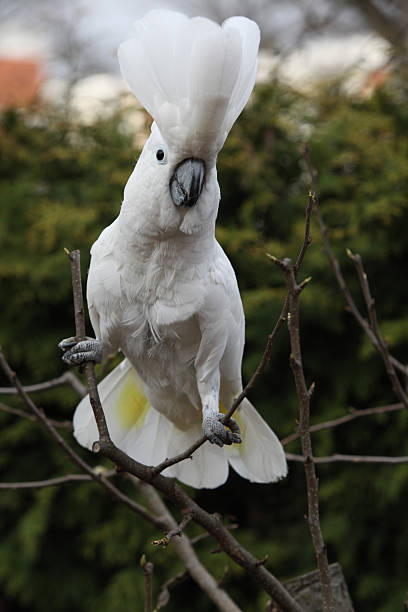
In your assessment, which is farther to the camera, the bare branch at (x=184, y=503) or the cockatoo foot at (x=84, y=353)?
the cockatoo foot at (x=84, y=353)

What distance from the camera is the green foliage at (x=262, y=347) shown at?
248 centimetres

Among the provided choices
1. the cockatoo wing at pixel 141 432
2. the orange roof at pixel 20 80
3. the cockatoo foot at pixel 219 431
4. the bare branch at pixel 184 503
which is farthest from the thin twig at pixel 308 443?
the orange roof at pixel 20 80

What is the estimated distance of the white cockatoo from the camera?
3.96 ft

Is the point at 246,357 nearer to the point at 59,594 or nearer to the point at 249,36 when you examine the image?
the point at 59,594

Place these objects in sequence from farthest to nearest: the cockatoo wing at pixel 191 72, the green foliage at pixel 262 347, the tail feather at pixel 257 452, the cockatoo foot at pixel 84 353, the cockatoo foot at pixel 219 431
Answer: the green foliage at pixel 262 347, the tail feather at pixel 257 452, the cockatoo foot at pixel 84 353, the cockatoo foot at pixel 219 431, the cockatoo wing at pixel 191 72

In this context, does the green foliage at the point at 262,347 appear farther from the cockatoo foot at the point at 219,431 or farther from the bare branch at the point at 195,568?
the cockatoo foot at the point at 219,431

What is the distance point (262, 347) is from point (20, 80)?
8.99ft

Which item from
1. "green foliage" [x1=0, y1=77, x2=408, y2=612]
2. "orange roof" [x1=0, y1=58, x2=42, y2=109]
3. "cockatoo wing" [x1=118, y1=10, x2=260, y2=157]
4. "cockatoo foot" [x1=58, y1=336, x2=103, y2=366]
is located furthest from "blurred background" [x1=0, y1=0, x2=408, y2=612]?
"cockatoo wing" [x1=118, y1=10, x2=260, y2=157]

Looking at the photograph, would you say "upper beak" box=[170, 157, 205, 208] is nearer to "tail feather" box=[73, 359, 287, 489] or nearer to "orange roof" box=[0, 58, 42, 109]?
"tail feather" box=[73, 359, 287, 489]

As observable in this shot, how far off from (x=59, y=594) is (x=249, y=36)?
2.34 meters

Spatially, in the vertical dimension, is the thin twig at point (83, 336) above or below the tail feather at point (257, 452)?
above

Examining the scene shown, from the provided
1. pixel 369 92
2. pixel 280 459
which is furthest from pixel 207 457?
pixel 369 92

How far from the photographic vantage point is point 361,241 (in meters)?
2.53

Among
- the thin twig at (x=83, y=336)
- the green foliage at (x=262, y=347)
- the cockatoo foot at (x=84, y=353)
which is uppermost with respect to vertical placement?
the thin twig at (x=83, y=336)
